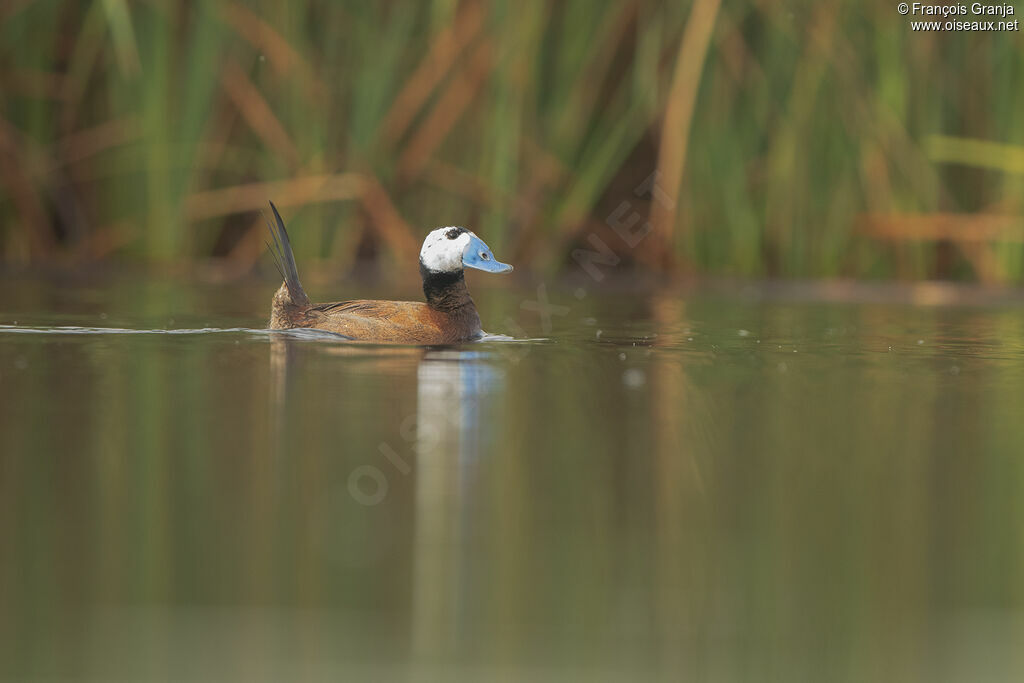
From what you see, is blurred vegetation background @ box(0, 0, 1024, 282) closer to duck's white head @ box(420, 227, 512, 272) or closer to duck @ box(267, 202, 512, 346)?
duck's white head @ box(420, 227, 512, 272)

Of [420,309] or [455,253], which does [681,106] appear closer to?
[455,253]

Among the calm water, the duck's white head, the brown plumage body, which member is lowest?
the calm water

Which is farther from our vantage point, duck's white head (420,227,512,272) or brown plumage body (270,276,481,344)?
duck's white head (420,227,512,272)

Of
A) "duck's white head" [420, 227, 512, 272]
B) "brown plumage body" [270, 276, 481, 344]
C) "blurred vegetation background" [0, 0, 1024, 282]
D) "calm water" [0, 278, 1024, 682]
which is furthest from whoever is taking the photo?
"blurred vegetation background" [0, 0, 1024, 282]

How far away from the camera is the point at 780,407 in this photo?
645 centimetres

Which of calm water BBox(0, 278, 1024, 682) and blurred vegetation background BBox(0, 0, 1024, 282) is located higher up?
blurred vegetation background BBox(0, 0, 1024, 282)

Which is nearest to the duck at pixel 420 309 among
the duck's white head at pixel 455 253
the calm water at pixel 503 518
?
the duck's white head at pixel 455 253

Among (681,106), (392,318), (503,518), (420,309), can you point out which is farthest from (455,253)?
(503,518)

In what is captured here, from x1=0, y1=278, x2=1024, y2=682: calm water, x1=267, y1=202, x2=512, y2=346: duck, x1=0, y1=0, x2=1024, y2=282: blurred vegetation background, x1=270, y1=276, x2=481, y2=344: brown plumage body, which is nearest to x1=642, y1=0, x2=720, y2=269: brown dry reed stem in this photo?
x1=0, y1=0, x2=1024, y2=282: blurred vegetation background

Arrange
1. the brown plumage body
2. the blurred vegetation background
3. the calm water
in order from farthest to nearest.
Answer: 1. the blurred vegetation background
2. the brown plumage body
3. the calm water

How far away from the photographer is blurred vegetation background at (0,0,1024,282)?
40.8 ft

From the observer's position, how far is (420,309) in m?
8.61

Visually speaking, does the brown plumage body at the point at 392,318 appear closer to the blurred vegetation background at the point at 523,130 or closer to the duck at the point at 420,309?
the duck at the point at 420,309

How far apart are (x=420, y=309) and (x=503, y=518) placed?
442cm
